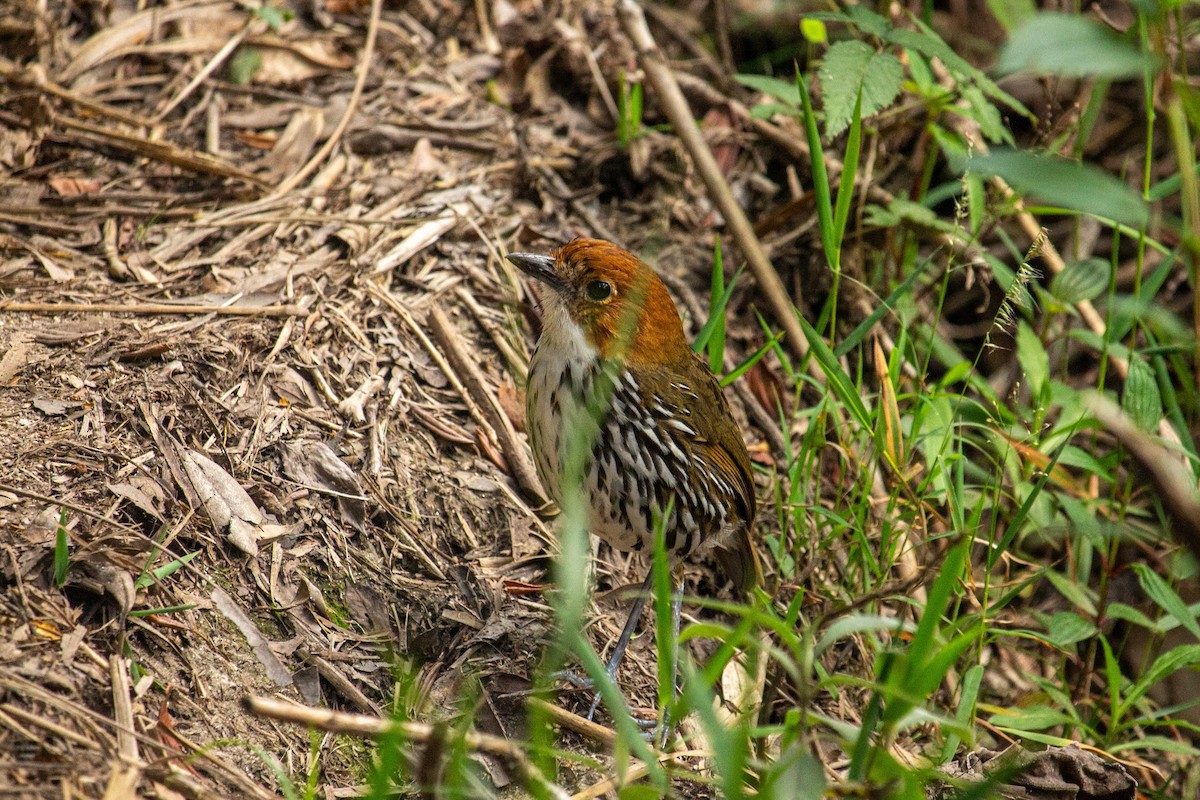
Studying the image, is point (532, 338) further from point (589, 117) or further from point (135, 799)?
point (135, 799)

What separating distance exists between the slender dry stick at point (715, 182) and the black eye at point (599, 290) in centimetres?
114

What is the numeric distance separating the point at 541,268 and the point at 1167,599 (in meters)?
2.44

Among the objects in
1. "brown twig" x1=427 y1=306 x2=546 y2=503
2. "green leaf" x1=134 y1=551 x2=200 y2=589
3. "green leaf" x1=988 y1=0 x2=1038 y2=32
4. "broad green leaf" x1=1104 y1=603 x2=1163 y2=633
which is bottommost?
"broad green leaf" x1=1104 y1=603 x2=1163 y2=633

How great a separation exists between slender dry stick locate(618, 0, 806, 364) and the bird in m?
0.90

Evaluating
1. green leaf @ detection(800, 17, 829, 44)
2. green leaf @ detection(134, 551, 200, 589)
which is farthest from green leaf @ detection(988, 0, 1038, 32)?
green leaf @ detection(134, 551, 200, 589)

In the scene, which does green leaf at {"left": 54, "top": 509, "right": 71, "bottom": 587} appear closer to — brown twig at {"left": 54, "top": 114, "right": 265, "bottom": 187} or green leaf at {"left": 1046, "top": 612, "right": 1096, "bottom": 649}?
brown twig at {"left": 54, "top": 114, "right": 265, "bottom": 187}

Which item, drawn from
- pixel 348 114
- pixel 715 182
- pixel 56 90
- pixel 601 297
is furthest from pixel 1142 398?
pixel 56 90

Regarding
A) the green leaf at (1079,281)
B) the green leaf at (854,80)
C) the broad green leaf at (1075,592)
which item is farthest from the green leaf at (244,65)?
the broad green leaf at (1075,592)

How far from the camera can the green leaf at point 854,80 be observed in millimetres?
4062

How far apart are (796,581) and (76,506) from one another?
2161mm

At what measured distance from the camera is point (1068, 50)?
190 centimetres

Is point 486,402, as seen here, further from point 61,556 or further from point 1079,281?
point 1079,281

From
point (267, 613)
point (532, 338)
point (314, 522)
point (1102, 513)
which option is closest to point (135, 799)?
point (267, 613)

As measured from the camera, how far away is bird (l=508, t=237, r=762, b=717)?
3.73 m
